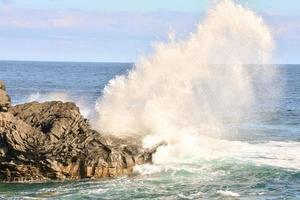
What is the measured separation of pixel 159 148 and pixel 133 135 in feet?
7.31

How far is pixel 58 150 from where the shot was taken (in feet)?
110

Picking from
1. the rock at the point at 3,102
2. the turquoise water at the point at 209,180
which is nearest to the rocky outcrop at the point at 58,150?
the rock at the point at 3,102

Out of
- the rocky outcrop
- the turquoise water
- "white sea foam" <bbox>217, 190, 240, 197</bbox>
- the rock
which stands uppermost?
the rock

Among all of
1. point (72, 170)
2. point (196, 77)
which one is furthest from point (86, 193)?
point (196, 77)

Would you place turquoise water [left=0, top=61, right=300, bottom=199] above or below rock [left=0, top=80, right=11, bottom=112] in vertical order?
below

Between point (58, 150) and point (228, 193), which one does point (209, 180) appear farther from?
point (58, 150)

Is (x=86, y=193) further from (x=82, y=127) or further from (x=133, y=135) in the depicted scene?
→ (x=133, y=135)

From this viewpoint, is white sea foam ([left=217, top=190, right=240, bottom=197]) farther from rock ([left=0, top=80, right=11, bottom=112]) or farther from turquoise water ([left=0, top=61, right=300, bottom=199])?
rock ([left=0, top=80, right=11, bottom=112])

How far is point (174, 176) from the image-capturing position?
3366 cm

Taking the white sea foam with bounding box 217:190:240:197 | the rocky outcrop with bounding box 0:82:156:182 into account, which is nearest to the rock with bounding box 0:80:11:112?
the rocky outcrop with bounding box 0:82:156:182

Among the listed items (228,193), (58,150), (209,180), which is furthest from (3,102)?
(228,193)

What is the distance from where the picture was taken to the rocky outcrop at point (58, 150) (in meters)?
32.9

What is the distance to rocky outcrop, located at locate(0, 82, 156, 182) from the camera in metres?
32.9

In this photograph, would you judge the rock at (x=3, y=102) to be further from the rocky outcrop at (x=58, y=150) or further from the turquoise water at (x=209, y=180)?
the turquoise water at (x=209, y=180)
